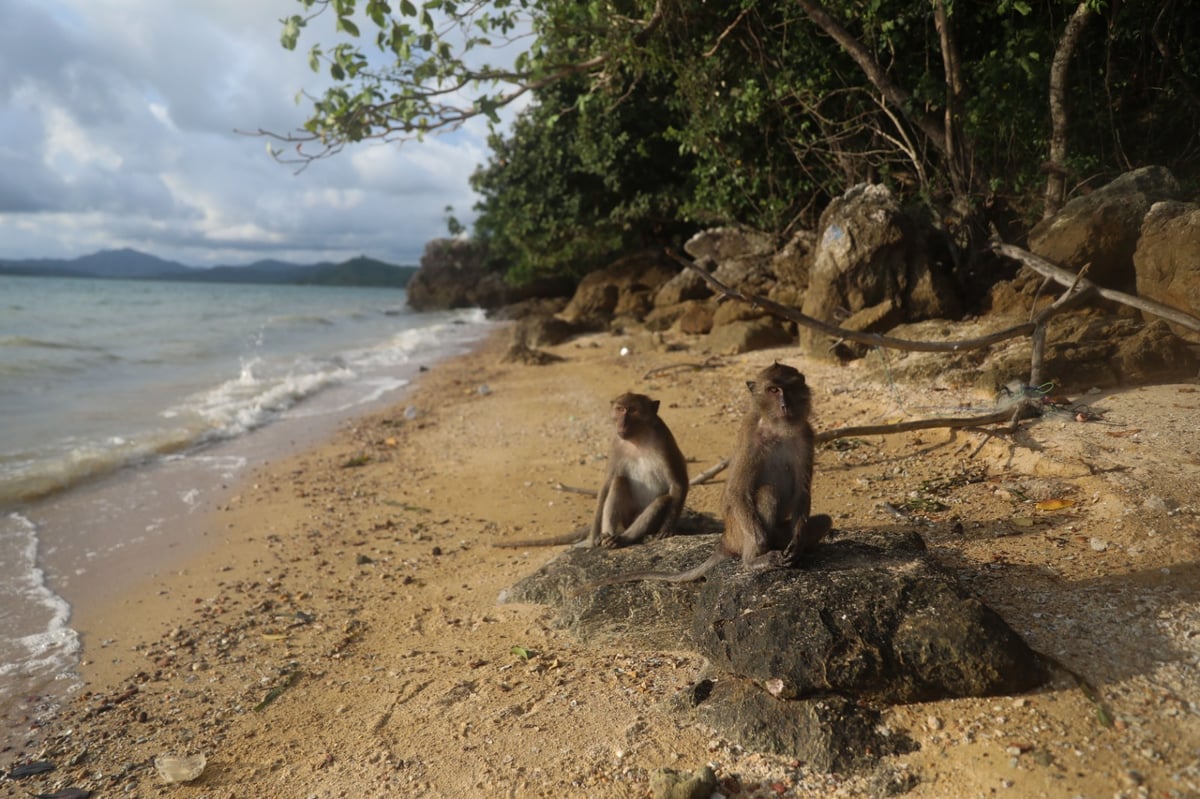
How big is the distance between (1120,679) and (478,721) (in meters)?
2.85

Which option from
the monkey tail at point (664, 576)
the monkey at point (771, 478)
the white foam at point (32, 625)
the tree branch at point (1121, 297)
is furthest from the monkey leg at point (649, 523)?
the white foam at point (32, 625)

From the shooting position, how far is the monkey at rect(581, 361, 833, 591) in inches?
163

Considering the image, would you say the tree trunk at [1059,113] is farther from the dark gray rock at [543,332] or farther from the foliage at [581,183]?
the dark gray rock at [543,332]

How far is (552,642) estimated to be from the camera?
182 inches

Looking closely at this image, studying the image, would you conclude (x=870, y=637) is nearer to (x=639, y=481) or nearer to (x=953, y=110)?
(x=639, y=481)

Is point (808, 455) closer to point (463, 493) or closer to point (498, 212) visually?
point (463, 493)

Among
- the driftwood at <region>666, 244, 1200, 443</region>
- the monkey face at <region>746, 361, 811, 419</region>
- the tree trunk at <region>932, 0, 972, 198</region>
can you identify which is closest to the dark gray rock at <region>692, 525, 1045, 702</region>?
the monkey face at <region>746, 361, 811, 419</region>

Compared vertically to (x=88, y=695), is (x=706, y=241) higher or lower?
higher

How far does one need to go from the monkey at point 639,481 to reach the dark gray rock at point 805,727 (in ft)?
6.97

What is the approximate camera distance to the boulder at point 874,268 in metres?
10.2

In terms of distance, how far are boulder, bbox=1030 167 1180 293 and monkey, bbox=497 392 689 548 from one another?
505cm

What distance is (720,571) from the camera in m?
4.11

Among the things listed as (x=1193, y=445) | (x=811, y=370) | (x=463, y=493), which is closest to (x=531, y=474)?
(x=463, y=493)

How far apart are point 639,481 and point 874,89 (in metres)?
7.59
